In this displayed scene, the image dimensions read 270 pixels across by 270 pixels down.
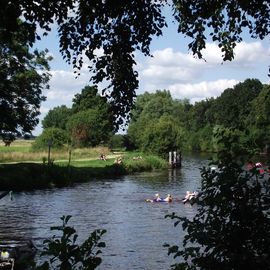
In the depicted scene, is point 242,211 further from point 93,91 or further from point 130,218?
point 130,218

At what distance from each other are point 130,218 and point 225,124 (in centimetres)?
1769

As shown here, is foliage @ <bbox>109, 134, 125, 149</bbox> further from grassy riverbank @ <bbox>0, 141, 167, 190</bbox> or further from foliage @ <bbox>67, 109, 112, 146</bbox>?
grassy riverbank @ <bbox>0, 141, 167, 190</bbox>

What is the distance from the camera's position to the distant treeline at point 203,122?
16.5ft

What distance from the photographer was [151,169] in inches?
2114

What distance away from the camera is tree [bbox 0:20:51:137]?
32.5 m

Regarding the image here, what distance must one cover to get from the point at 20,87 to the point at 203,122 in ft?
299

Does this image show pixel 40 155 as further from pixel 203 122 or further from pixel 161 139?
pixel 203 122

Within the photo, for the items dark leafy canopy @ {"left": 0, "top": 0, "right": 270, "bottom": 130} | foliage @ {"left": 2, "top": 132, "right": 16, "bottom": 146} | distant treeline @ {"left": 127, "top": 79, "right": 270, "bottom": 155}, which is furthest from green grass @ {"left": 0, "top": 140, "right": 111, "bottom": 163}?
dark leafy canopy @ {"left": 0, "top": 0, "right": 270, "bottom": 130}

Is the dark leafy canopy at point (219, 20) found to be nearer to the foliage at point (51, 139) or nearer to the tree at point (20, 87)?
the tree at point (20, 87)

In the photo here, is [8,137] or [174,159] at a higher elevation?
[8,137]

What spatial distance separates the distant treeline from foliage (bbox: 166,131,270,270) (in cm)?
34

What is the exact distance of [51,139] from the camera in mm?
66500

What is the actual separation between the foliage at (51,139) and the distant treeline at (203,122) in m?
10.7

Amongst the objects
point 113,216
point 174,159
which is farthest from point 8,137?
point 174,159
